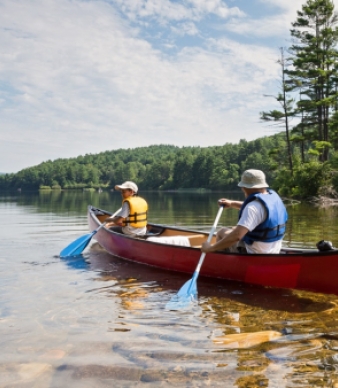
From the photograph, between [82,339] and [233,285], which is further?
[233,285]

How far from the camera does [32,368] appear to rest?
3559 millimetres

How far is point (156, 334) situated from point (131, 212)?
4860 millimetres

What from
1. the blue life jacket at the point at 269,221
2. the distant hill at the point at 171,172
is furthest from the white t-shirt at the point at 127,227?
the distant hill at the point at 171,172

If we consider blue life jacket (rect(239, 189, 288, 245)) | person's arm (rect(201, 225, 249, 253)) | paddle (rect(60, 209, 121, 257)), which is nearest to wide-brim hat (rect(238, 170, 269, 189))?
blue life jacket (rect(239, 189, 288, 245))

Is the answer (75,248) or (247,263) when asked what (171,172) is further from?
(247,263)

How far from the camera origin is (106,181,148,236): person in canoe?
8.96 metres

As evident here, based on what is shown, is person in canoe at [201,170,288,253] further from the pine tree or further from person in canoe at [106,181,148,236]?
the pine tree

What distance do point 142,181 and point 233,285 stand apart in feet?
401

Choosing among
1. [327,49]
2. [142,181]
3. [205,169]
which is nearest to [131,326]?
[327,49]

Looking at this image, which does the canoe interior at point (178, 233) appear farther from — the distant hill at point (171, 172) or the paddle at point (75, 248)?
the distant hill at point (171, 172)

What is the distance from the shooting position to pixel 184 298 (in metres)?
5.71

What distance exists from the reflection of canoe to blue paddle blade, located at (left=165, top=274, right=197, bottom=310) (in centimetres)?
76

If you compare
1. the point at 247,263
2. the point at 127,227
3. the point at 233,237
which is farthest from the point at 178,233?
the point at 233,237

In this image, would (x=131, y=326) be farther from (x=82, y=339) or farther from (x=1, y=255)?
(x=1, y=255)
